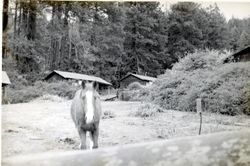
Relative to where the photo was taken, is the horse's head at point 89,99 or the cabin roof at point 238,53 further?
the cabin roof at point 238,53

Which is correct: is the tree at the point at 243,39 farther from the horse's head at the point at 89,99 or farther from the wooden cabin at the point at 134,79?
the horse's head at the point at 89,99

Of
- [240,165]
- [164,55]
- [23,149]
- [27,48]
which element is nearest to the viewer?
[240,165]

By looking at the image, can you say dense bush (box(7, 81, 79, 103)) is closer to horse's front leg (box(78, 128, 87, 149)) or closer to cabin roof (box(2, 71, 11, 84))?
cabin roof (box(2, 71, 11, 84))

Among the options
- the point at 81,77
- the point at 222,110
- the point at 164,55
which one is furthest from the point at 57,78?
the point at 222,110

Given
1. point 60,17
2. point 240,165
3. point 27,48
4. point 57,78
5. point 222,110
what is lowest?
point 240,165

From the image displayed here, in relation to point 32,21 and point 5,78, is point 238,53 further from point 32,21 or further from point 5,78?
point 5,78

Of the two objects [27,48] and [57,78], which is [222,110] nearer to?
[57,78]

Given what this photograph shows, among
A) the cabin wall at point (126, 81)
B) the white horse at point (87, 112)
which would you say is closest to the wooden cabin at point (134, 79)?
the cabin wall at point (126, 81)
